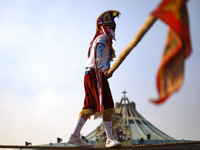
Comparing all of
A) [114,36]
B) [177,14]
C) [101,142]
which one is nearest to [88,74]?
[114,36]

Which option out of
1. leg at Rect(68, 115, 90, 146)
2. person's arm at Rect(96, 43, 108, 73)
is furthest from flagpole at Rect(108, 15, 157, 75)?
leg at Rect(68, 115, 90, 146)

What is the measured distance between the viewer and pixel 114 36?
3.70m

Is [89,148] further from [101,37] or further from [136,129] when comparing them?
[136,129]

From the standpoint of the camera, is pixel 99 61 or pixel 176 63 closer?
pixel 176 63

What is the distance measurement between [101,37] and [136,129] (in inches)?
794

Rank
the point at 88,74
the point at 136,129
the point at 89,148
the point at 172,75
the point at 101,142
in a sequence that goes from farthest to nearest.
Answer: the point at 136,129, the point at 101,142, the point at 88,74, the point at 89,148, the point at 172,75

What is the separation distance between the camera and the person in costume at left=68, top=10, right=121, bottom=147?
3498 mm

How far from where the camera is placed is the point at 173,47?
1.37m

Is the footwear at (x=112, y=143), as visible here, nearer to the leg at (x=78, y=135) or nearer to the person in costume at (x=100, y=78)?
the person in costume at (x=100, y=78)

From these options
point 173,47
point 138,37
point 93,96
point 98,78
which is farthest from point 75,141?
point 173,47

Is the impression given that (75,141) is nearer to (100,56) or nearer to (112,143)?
(112,143)

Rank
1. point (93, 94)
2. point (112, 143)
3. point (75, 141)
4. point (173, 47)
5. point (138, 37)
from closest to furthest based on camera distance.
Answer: point (173, 47), point (138, 37), point (112, 143), point (75, 141), point (93, 94)

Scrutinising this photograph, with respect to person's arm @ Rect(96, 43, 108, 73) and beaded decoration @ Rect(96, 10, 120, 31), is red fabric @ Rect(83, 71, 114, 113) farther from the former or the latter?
beaded decoration @ Rect(96, 10, 120, 31)

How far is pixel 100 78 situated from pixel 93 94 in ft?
0.79
